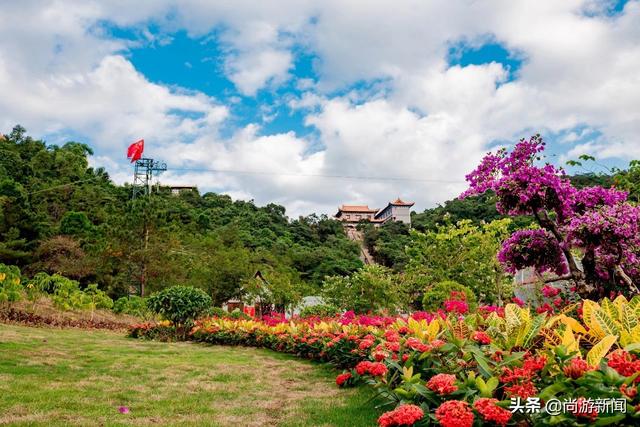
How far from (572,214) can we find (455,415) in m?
4.46

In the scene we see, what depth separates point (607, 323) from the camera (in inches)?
116

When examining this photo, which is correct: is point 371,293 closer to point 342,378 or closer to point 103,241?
point 342,378

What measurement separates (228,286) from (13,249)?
916cm

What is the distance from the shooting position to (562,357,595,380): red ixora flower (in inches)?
87.8

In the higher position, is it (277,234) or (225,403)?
(277,234)

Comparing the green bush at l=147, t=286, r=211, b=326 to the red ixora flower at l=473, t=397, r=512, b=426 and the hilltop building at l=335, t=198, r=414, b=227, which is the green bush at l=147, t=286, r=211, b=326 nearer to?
the red ixora flower at l=473, t=397, r=512, b=426

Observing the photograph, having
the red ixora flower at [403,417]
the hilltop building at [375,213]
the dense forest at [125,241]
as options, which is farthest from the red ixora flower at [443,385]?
the hilltop building at [375,213]

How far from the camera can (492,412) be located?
208 centimetres

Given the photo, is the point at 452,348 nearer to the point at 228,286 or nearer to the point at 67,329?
the point at 67,329

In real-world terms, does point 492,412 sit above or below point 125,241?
below

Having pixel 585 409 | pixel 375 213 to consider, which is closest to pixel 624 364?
pixel 585 409

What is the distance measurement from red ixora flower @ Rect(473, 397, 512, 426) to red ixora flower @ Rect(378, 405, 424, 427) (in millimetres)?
267

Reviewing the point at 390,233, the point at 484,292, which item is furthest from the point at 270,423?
the point at 390,233

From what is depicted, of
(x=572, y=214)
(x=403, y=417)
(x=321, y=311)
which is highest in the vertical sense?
(x=572, y=214)
